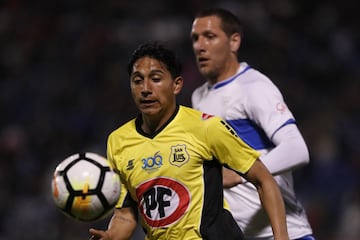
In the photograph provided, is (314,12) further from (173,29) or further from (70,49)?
(70,49)

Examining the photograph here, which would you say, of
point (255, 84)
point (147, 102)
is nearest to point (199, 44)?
point (255, 84)

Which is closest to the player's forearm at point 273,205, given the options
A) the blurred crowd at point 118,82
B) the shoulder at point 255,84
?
the shoulder at point 255,84

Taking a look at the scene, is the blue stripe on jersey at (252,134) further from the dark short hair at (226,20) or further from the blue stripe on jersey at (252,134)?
the dark short hair at (226,20)

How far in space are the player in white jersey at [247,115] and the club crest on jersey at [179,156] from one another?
40 cm

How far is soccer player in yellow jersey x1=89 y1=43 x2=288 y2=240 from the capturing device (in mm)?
4289

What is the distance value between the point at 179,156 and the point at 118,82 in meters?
6.59

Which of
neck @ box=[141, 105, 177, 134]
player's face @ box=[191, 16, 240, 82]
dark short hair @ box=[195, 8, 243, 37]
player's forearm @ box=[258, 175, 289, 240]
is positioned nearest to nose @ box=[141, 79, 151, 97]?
neck @ box=[141, 105, 177, 134]

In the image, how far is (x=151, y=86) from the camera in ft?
14.5

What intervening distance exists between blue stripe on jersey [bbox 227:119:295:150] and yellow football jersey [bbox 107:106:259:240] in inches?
26.2

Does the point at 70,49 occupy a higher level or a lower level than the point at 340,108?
higher

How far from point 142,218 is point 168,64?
0.81 metres

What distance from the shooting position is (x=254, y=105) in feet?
16.2

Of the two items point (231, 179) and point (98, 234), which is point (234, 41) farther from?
point (98, 234)

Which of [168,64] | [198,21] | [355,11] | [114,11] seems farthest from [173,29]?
[168,64]
